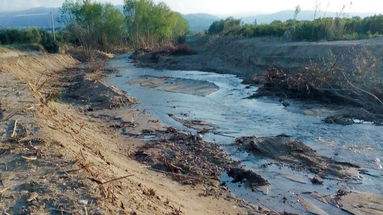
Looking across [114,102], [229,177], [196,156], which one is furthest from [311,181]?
[114,102]

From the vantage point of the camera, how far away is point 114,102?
1497 centimetres

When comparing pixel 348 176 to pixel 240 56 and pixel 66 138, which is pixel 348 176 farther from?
pixel 240 56

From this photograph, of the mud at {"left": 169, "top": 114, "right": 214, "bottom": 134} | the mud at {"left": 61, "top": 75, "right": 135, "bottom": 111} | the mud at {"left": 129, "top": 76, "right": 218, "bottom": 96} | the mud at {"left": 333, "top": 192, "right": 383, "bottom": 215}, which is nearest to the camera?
the mud at {"left": 333, "top": 192, "right": 383, "bottom": 215}

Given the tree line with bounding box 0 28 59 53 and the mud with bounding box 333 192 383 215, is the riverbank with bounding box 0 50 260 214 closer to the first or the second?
the mud with bounding box 333 192 383 215

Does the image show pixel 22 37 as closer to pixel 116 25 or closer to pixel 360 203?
pixel 116 25

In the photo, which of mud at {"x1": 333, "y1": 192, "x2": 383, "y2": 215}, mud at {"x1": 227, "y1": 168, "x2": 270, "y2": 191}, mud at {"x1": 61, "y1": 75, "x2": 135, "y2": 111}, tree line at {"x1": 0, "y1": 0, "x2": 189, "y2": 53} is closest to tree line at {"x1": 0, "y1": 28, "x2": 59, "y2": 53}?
tree line at {"x1": 0, "y1": 0, "x2": 189, "y2": 53}

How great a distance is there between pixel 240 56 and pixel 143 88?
31.1 feet

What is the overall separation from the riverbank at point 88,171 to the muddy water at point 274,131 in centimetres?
74

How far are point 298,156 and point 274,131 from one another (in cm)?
268

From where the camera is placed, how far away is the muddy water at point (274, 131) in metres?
7.45

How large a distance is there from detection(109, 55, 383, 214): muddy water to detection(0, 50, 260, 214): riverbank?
2.42ft

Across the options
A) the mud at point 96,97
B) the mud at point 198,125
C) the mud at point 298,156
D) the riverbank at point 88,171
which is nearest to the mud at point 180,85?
the mud at point 96,97

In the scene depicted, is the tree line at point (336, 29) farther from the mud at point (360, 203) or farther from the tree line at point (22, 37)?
the tree line at point (22, 37)

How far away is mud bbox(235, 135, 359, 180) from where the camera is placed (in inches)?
325
